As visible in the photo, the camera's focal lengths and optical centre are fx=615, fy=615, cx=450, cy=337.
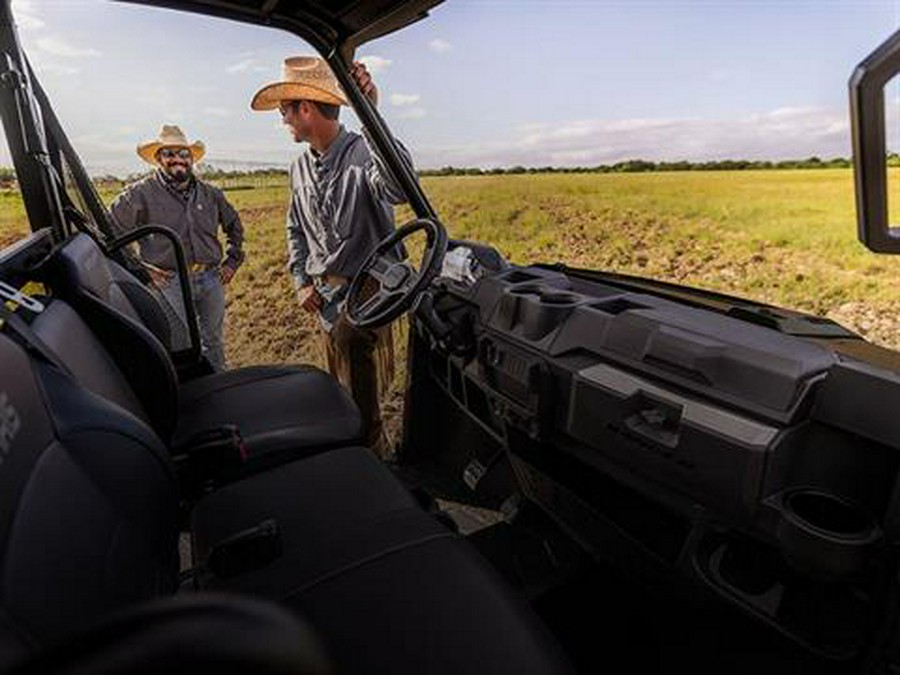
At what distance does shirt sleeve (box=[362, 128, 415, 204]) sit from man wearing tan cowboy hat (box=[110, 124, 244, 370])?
124cm

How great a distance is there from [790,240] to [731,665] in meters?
2.22

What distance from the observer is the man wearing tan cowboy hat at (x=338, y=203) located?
2371mm

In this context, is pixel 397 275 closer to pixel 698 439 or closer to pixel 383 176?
pixel 383 176

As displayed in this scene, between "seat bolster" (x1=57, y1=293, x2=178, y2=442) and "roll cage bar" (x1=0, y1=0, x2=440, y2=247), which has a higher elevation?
"roll cage bar" (x1=0, y1=0, x2=440, y2=247)

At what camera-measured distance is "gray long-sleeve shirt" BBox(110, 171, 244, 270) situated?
309cm

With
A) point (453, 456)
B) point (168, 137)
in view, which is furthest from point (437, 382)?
point (168, 137)

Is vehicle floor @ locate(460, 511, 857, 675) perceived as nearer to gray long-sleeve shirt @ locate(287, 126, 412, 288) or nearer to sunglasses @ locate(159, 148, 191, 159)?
gray long-sleeve shirt @ locate(287, 126, 412, 288)

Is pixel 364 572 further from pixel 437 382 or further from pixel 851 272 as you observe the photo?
pixel 851 272

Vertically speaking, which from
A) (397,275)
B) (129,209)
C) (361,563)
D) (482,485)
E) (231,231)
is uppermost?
(129,209)

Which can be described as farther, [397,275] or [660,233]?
[660,233]

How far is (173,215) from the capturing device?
3.13 m

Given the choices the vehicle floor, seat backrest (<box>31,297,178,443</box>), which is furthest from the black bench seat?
the vehicle floor

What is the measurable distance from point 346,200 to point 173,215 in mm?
1250

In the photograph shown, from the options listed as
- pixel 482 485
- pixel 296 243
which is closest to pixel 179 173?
pixel 296 243
